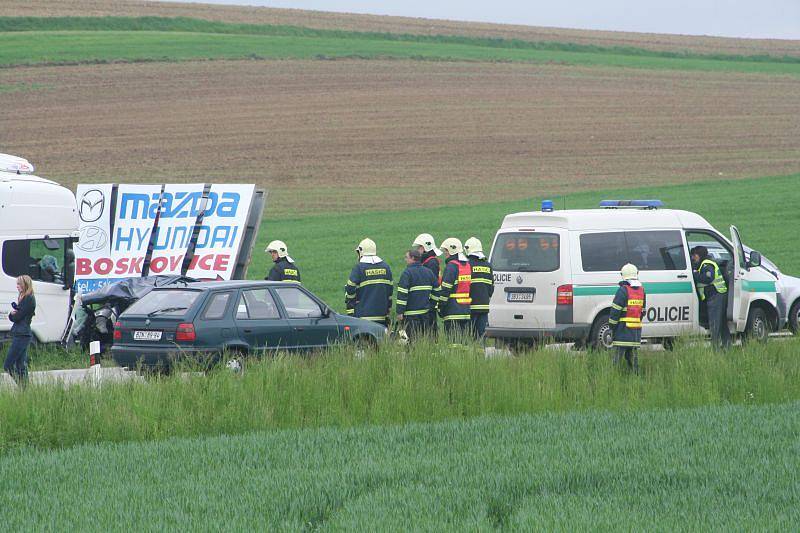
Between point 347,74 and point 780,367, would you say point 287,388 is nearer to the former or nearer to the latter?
point 780,367

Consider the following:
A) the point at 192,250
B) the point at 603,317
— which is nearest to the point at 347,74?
the point at 192,250

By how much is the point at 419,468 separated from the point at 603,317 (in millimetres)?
8256

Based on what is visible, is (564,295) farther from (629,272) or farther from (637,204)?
(637,204)

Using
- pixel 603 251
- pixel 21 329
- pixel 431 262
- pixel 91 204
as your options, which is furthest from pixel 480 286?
pixel 91 204

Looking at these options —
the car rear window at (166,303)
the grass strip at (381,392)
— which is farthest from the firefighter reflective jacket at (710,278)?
the car rear window at (166,303)

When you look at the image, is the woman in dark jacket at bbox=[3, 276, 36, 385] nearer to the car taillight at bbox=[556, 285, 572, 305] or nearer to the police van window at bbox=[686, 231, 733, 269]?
the car taillight at bbox=[556, 285, 572, 305]

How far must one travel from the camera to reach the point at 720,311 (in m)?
16.3

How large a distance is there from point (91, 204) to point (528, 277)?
7704 millimetres

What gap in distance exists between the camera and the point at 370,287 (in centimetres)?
1549

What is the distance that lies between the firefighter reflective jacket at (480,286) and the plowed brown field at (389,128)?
21.7m

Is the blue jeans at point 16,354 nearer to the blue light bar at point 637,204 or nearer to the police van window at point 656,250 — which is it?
the police van window at point 656,250

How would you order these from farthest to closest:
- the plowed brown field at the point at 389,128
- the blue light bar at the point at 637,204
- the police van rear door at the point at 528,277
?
the plowed brown field at the point at 389,128 < the blue light bar at the point at 637,204 < the police van rear door at the point at 528,277

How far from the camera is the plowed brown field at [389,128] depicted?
39969 millimetres

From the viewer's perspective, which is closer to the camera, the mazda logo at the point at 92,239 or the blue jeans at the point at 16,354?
the blue jeans at the point at 16,354
